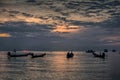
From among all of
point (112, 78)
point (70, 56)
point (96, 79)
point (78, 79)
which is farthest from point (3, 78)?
point (70, 56)

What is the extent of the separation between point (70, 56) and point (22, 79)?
102m

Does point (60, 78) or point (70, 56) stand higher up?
point (60, 78)

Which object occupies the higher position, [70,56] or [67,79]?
[67,79]

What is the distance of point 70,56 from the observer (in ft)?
479

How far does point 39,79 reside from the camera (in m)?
44.6

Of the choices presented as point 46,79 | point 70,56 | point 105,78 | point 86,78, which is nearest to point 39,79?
point 46,79

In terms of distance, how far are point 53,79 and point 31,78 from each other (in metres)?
3.74

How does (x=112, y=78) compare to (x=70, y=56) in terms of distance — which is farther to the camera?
(x=70, y=56)

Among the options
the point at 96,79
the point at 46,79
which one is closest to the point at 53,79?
the point at 46,79

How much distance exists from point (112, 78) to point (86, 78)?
14.1 ft

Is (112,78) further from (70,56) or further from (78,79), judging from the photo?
(70,56)

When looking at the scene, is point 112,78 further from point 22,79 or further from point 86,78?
point 22,79

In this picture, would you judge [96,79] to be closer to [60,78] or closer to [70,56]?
[60,78]

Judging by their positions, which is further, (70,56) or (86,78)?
(70,56)
